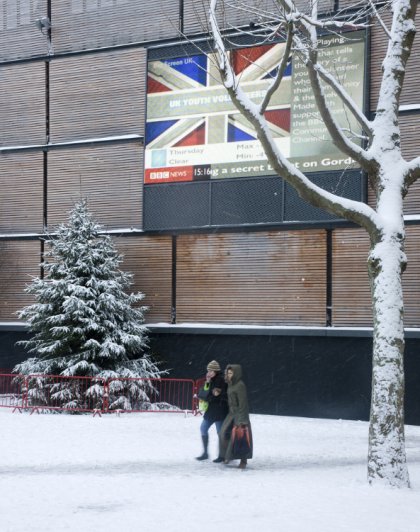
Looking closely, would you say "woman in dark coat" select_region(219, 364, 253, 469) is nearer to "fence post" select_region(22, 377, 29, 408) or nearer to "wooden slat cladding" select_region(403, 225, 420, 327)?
"wooden slat cladding" select_region(403, 225, 420, 327)

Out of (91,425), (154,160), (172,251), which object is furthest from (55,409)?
(154,160)

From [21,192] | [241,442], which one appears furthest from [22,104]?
[241,442]

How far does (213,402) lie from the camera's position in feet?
49.1

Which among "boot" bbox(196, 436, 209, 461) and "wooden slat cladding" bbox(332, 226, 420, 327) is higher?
"wooden slat cladding" bbox(332, 226, 420, 327)

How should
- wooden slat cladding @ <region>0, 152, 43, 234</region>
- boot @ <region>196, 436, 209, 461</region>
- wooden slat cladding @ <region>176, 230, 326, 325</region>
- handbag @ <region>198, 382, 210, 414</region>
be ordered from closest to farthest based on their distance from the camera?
1. boot @ <region>196, 436, 209, 461</region>
2. handbag @ <region>198, 382, 210, 414</region>
3. wooden slat cladding @ <region>176, 230, 326, 325</region>
4. wooden slat cladding @ <region>0, 152, 43, 234</region>

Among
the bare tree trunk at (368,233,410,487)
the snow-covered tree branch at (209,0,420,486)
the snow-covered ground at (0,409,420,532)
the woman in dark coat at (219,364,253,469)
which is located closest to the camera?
the snow-covered ground at (0,409,420,532)

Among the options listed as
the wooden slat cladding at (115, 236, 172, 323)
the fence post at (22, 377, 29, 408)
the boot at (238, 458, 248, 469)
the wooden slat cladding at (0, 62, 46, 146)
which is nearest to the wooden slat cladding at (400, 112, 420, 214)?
the wooden slat cladding at (115, 236, 172, 323)

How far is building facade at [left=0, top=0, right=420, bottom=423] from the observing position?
21641mm

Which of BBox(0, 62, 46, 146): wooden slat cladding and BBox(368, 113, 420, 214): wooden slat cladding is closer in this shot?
BBox(368, 113, 420, 214): wooden slat cladding

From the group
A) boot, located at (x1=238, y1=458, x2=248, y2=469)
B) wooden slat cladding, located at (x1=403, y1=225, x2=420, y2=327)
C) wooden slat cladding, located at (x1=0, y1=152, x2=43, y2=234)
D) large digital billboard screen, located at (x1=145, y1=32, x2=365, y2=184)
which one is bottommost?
boot, located at (x1=238, y1=458, x2=248, y2=469)

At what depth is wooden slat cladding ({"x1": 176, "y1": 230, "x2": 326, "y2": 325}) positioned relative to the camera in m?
22.1

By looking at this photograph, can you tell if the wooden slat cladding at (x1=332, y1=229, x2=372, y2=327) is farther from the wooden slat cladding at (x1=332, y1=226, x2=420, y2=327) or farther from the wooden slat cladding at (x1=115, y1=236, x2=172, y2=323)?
the wooden slat cladding at (x1=115, y1=236, x2=172, y2=323)

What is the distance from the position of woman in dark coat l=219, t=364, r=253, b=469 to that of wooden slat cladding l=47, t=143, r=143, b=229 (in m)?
10.6

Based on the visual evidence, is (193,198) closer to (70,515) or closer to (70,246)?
(70,246)
